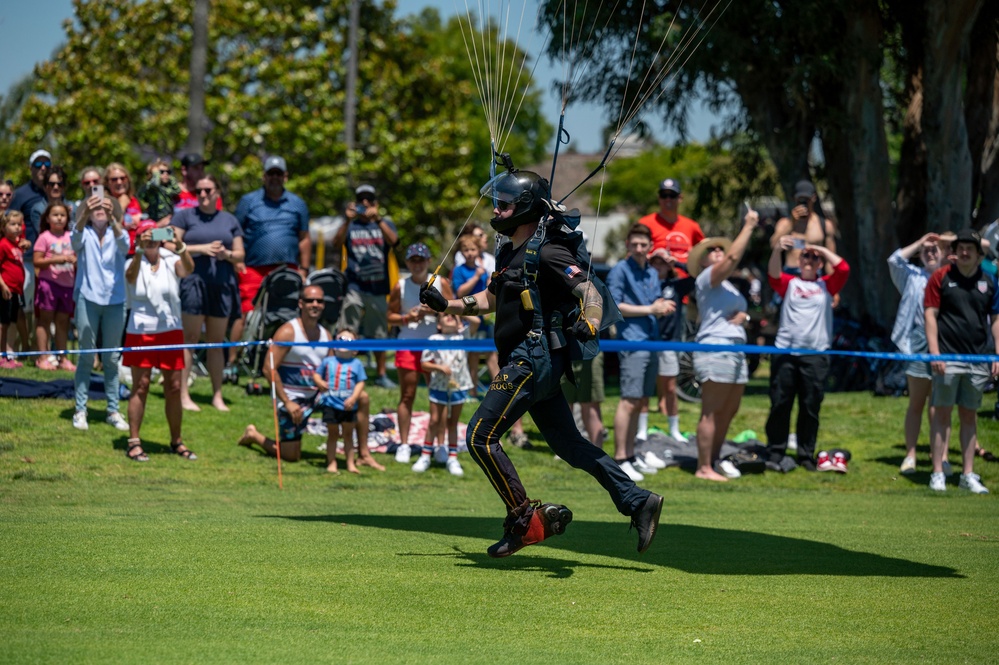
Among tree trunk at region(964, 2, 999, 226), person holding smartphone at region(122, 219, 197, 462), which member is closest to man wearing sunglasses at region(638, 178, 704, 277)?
person holding smartphone at region(122, 219, 197, 462)

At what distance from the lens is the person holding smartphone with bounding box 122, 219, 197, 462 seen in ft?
35.1

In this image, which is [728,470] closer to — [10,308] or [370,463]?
[370,463]

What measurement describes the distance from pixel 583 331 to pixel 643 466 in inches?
223

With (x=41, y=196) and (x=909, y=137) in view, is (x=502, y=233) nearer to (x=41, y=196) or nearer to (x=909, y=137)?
(x=41, y=196)

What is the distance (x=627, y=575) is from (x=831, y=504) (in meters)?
4.31

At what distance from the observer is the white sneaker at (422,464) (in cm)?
1179

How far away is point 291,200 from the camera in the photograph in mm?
13883

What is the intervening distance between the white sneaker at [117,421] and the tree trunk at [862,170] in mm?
10589

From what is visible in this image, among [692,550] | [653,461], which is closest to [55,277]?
[653,461]

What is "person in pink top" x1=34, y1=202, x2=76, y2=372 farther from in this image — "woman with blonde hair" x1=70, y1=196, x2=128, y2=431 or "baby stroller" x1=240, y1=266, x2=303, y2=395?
"baby stroller" x1=240, y1=266, x2=303, y2=395

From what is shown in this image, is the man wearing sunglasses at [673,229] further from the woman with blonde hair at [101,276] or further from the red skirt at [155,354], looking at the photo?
the woman with blonde hair at [101,276]

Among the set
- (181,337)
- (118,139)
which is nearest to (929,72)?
(181,337)

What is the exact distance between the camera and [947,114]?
16.9 meters

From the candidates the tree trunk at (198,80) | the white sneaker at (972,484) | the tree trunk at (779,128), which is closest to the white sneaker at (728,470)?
the white sneaker at (972,484)
